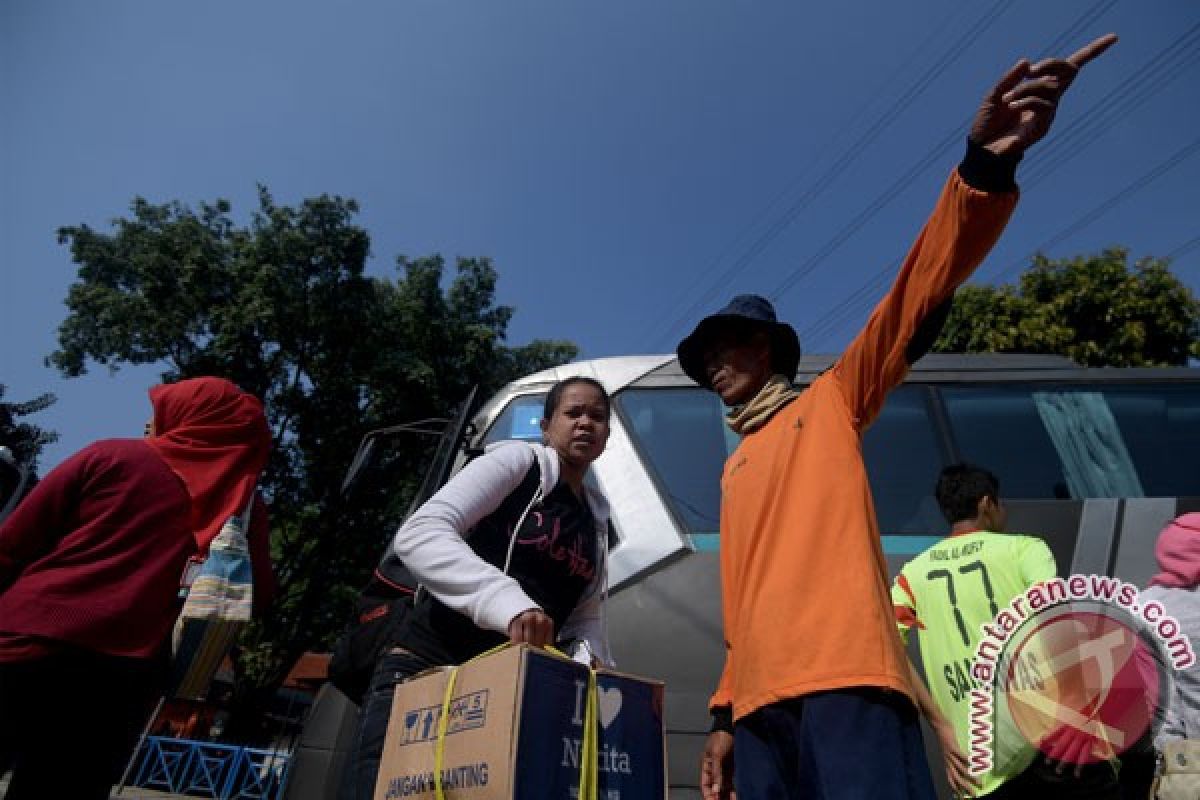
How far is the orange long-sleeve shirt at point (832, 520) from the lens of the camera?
4.83 ft

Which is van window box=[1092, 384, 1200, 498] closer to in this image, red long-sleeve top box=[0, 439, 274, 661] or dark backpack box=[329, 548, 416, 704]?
dark backpack box=[329, 548, 416, 704]

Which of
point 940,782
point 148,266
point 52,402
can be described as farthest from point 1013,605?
point 52,402

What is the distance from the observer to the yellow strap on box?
1467mm

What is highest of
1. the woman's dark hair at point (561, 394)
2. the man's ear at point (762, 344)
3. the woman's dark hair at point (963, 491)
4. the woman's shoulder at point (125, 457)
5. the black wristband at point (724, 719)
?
the woman's dark hair at point (963, 491)

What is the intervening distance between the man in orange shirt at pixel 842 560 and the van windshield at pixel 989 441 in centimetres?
200

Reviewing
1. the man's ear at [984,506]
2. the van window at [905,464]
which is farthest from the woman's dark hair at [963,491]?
the van window at [905,464]

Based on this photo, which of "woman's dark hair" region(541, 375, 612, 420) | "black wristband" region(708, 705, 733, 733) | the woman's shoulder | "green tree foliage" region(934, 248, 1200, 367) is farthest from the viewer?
"green tree foliage" region(934, 248, 1200, 367)

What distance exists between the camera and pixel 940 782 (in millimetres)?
3203

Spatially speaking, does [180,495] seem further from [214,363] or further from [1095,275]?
[1095,275]

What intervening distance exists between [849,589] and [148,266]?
15462 mm

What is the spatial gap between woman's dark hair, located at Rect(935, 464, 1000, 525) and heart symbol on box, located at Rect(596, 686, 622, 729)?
2.07 metres

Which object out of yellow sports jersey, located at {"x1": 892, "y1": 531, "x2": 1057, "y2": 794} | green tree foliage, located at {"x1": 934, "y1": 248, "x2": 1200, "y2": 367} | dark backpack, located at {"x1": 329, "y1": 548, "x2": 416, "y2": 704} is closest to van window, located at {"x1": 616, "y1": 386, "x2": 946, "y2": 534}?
yellow sports jersey, located at {"x1": 892, "y1": 531, "x2": 1057, "y2": 794}

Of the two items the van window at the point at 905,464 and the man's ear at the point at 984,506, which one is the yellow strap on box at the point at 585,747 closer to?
the man's ear at the point at 984,506

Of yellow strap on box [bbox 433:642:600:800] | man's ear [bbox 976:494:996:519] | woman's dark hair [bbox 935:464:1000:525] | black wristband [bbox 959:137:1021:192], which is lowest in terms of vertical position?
yellow strap on box [bbox 433:642:600:800]
